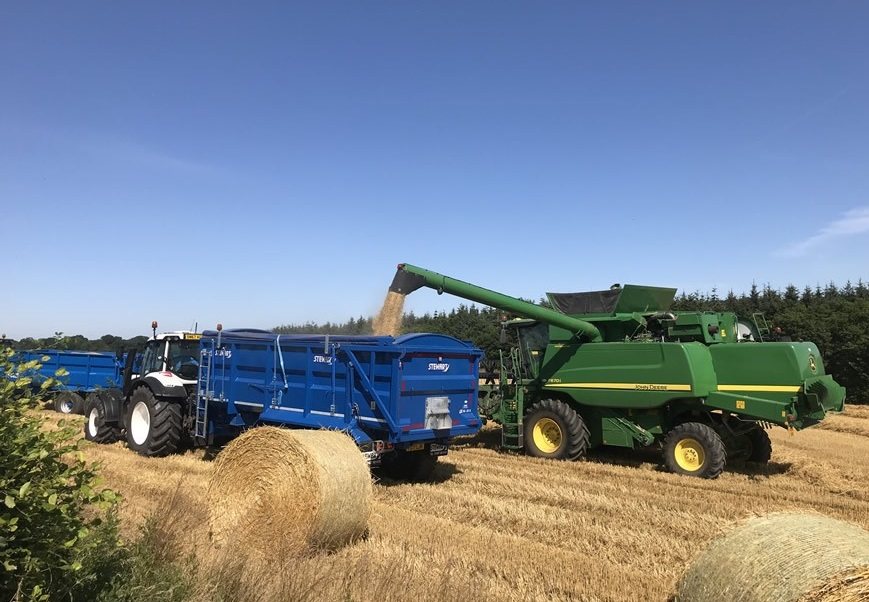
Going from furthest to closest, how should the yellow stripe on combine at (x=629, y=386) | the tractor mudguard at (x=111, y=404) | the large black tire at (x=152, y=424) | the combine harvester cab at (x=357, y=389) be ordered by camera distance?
the tractor mudguard at (x=111, y=404)
the large black tire at (x=152, y=424)
the yellow stripe on combine at (x=629, y=386)
the combine harvester cab at (x=357, y=389)

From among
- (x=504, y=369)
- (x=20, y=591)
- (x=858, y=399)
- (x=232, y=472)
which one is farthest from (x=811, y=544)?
(x=858, y=399)

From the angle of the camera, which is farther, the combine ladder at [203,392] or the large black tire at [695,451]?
the combine ladder at [203,392]

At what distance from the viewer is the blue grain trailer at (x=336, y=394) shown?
25.3ft

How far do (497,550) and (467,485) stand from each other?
9.22ft

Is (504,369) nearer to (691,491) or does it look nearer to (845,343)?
(691,491)

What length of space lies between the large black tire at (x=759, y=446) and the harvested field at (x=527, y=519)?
32cm

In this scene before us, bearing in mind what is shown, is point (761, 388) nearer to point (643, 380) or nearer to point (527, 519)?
point (643, 380)

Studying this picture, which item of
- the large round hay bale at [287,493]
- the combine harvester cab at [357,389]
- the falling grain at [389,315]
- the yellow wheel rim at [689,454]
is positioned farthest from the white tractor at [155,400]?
the yellow wheel rim at [689,454]

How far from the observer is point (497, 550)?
5438 mm

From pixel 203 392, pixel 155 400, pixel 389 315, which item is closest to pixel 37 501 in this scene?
pixel 203 392

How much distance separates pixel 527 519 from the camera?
6590 millimetres

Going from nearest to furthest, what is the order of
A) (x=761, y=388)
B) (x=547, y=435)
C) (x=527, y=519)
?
1. (x=527, y=519)
2. (x=761, y=388)
3. (x=547, y=435)

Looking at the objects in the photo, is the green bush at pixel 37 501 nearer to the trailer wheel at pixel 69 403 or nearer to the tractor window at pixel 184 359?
the tractor window at pixel 184 359

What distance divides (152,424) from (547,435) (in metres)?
6.30
